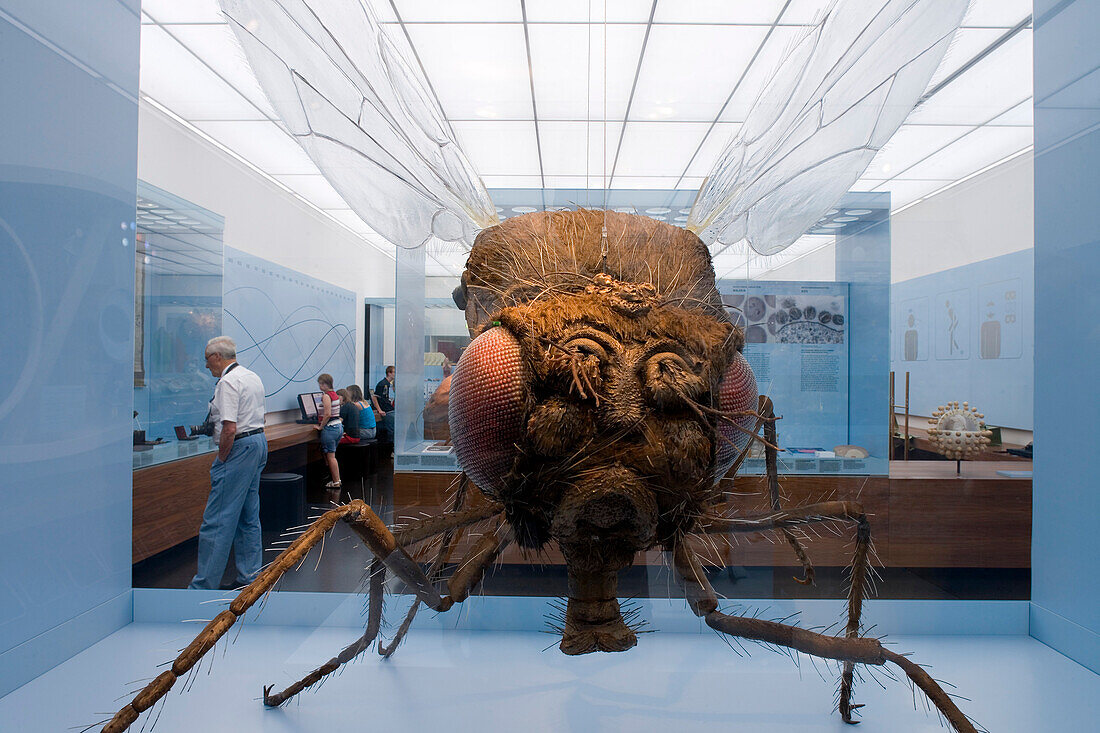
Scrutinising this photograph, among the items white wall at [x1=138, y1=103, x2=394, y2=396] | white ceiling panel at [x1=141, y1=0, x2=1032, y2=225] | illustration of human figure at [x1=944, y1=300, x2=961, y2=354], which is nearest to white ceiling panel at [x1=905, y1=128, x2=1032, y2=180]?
white ceiling panel at [x1=141, y1=0, x2=1032, y2=225]

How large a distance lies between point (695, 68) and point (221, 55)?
5.37 feet

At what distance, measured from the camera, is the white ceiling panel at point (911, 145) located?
1847 mm

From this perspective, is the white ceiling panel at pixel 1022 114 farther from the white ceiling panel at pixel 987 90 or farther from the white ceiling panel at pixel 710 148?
the white ceiling panel at pixel 710 148

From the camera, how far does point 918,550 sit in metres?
1.97

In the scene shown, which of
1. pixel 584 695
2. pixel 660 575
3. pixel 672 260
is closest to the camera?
pixel 672 260

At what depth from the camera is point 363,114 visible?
1.31 m

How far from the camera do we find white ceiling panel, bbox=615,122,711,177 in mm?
1763

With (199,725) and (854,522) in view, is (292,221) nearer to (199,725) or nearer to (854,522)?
(199,725)

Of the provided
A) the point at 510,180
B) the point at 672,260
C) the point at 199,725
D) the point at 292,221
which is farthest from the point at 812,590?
the point at 292,221

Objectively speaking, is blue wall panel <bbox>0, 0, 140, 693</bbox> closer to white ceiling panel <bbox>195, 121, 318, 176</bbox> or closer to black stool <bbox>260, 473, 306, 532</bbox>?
white ceiling panel <bbox>195, 121, 318, 176</bbox>

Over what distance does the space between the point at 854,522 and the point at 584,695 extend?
2.71 feet

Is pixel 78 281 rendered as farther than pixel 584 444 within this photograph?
Yes

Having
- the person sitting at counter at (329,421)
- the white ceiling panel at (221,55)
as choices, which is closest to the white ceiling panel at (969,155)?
the person sitting at counter at (329,421)

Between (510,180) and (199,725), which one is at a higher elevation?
(510,180)
